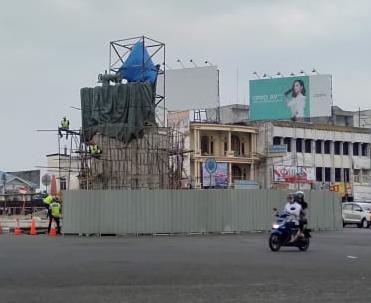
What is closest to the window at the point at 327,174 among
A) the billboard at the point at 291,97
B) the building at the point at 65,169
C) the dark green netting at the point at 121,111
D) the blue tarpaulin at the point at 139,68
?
the billboard at the point at 291,97

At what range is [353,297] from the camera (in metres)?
10.0

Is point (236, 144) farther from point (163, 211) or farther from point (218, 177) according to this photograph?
point (163, 211)

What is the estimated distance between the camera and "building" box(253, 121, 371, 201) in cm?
7356

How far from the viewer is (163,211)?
3095cm

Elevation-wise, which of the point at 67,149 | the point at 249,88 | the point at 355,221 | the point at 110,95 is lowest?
the point at 355,221

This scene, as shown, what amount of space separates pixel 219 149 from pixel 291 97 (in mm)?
9825

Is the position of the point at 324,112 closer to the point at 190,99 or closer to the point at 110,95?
the point at 190,99

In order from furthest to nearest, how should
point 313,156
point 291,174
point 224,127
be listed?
point 313,156 → point 291,174 → point 224,127

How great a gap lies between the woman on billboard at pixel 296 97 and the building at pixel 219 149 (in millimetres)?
6698

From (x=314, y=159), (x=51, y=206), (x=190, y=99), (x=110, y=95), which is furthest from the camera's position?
(x=314, y=159)

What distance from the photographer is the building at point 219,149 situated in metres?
69.9

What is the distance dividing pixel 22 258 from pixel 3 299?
296 inches

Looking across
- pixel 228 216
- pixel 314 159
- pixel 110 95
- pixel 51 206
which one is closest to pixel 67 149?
pixel 110 95

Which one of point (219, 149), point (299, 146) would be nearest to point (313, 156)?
point (299, 146)
